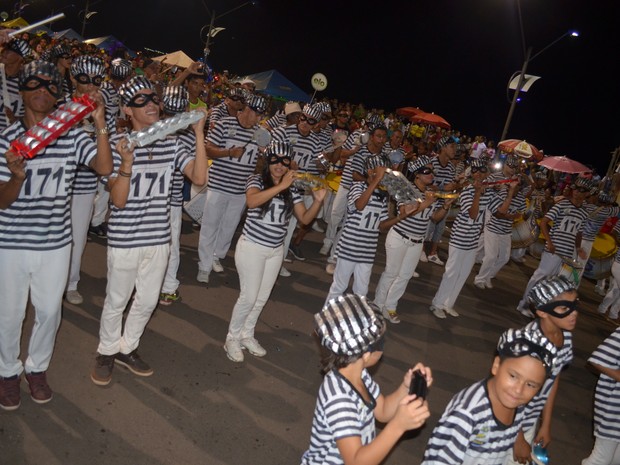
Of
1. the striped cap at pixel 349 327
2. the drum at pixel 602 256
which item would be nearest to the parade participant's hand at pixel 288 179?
the striped cap at pixel 349 327

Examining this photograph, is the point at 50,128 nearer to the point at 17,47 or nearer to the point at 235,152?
the point at 235,152

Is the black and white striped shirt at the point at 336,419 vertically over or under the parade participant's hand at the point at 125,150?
under

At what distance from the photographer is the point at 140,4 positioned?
45.3 meters

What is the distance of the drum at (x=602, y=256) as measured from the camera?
11.1 metres

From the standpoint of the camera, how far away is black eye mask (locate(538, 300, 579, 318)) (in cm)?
373

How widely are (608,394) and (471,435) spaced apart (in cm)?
212

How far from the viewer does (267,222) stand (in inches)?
186

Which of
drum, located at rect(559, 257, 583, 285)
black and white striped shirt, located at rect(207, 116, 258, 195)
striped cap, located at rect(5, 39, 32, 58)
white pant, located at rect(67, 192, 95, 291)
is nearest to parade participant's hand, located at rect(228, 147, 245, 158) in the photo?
black and white striped shirt, located at rect(207, 116, 258, 195)

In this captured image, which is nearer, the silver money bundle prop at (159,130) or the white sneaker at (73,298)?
the silver money bundle prop at (159,130)

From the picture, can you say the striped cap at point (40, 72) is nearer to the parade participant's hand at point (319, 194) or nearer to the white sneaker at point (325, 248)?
the parade participant's hand at point (319, 194)

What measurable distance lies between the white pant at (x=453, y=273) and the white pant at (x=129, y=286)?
461 centimetres

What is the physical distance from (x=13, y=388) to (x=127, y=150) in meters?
1.99

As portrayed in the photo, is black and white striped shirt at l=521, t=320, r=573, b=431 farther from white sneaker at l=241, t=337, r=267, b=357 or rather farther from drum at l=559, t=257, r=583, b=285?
drum at l=559, t=257, r=583, b=285

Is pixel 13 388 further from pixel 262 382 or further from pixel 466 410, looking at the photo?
pixel 466 410
